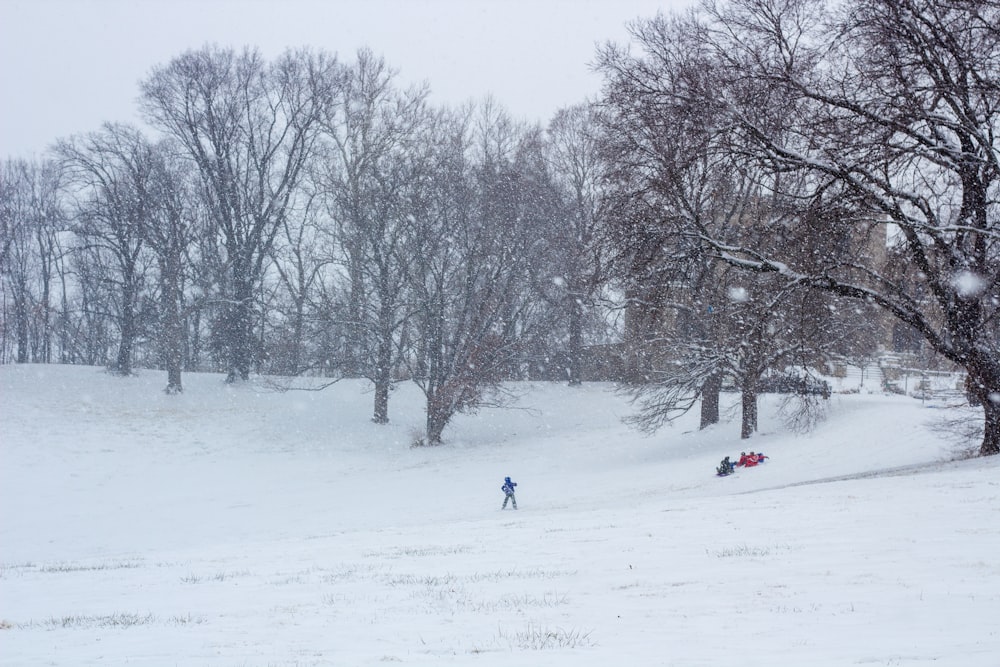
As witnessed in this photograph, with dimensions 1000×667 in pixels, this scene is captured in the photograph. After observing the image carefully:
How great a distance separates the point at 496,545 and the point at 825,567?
15.1ft

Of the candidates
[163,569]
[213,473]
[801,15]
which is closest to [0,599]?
[163,569]

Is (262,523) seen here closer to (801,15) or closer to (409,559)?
(409,559)

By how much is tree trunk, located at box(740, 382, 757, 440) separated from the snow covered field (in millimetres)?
720

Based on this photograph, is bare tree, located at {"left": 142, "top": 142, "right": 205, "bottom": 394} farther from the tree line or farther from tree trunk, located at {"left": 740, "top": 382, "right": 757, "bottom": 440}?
tree trunk, located at {"left": 740, "top": 382, "right": 757, "bottom": 440}

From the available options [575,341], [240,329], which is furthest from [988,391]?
[240,329]

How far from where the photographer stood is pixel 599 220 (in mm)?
18203

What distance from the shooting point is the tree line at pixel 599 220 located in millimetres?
13312

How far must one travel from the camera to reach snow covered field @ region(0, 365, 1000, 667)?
222 inches

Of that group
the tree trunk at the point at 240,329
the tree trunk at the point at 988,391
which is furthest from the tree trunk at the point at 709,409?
the tree trunk at the point at 240,329

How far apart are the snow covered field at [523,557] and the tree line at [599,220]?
3470mm

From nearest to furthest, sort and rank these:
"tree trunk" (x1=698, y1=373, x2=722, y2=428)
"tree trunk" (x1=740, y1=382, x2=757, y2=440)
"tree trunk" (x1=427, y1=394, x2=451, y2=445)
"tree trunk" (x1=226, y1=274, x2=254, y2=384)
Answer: "tree trunk" (x1=740, y1=382, x2=757, y2=440), "tree trunk" (x1=698, y1=373, x2=722, y2=428), "tree trunk" (x1=427, y1=394, x2=451, y2=445), "tree trunk" (x1=226, y1=274, x2=254, y2=384)

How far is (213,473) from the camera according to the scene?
26.2 metres

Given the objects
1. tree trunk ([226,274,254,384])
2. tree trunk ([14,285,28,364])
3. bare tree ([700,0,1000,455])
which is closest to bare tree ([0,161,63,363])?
tree trunk ([14,285,28,364])

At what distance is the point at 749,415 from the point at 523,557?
17927 millimetres
